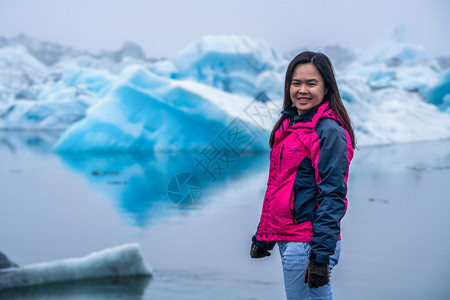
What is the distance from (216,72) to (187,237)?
1229 cm

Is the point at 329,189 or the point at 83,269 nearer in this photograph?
the point at 329,189

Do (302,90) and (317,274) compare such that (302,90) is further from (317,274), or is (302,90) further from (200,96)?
(200,96)

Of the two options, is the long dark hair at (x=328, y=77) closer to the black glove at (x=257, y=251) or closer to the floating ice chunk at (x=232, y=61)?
the black glove at (x=257, y=251)

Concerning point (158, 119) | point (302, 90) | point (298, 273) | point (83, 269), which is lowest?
point (158, 119)

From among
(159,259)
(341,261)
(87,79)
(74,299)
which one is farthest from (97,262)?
(87,79)

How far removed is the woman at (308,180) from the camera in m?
1.06

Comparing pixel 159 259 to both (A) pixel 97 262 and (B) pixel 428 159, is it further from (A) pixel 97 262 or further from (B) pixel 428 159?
(B) pixel 428 159

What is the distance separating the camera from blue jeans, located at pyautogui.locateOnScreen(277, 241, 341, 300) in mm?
1115

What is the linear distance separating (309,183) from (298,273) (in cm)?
19

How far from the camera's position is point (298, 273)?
1.12m

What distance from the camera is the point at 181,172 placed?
23.1 feet

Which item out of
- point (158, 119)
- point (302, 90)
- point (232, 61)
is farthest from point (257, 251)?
point (232, 61)

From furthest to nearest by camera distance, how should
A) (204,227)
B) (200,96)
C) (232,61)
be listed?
(232,61)
(200,96)
(204,227)

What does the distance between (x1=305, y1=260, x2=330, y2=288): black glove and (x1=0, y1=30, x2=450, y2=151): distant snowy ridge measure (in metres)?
5.41
